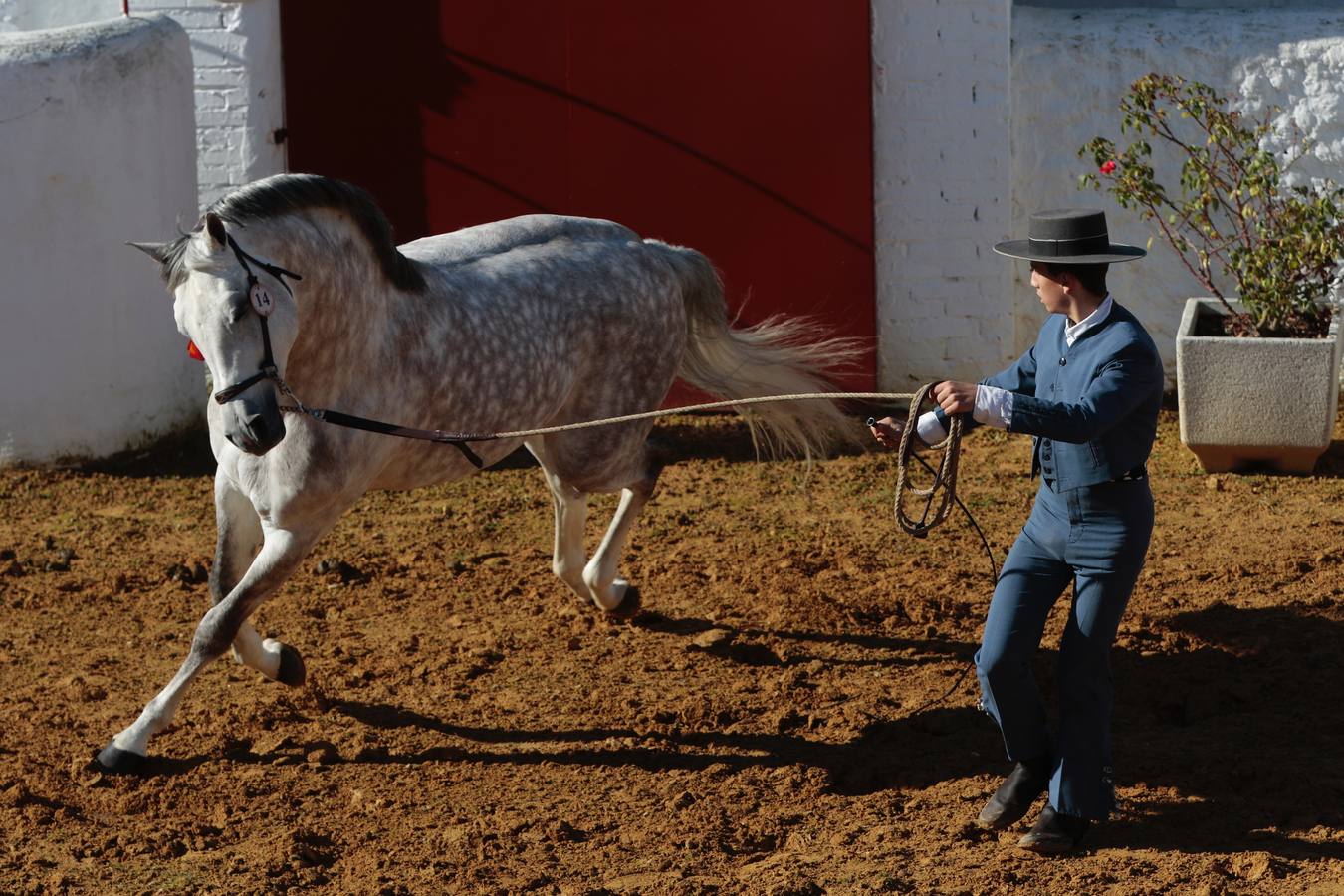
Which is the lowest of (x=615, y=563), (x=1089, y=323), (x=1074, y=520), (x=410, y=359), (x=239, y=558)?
(x=615, y=563)

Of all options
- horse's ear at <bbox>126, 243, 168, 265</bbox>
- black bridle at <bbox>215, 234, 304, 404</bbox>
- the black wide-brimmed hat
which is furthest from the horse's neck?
the black wide-brimmed hat

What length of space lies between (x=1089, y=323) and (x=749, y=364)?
102 inches

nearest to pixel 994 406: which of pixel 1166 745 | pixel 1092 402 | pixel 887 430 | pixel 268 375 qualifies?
pixel 1092 402

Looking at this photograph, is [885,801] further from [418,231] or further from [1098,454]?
[418,231]

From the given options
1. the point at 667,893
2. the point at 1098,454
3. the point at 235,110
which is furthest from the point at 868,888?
the point at 235,110

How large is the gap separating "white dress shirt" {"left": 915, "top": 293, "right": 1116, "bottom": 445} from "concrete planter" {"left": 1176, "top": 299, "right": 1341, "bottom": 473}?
4053 mm

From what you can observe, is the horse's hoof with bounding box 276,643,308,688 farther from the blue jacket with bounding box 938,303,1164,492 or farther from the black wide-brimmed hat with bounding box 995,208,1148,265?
the black wide-brimmed hat with bounding box 995,208,1148,265

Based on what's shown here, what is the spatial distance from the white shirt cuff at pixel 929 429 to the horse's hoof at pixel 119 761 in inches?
106

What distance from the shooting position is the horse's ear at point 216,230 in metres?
4.52

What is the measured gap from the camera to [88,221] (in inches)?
343

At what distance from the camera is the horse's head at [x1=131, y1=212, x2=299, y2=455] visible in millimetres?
4598

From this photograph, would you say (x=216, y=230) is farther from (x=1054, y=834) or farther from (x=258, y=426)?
(x=1054, y=834)

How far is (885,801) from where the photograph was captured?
4.98 metres

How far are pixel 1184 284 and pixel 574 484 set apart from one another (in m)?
4.89
